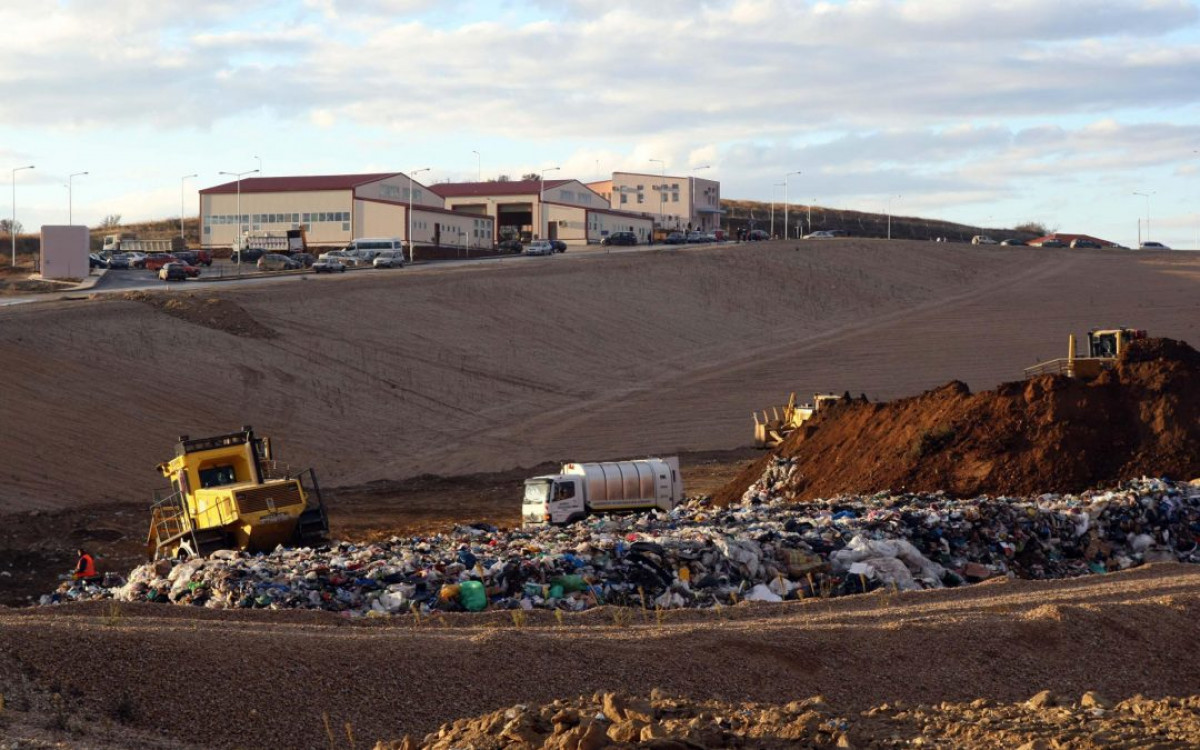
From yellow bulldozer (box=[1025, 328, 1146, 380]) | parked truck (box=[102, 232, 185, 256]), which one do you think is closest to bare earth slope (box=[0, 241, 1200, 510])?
yellow bulldozer (box=[1025, 328, 1146, 380])

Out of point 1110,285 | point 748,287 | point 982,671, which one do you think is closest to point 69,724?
point 982,671

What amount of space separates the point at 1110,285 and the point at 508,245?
35.6 metres

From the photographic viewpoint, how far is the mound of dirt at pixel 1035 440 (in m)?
26.0

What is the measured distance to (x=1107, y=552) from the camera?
68.7ft

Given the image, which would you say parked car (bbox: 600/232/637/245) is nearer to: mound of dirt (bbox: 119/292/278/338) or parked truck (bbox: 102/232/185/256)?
parked truck (bbox: 102/232/185/256)

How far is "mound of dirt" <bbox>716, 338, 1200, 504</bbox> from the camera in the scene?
26.0 meters

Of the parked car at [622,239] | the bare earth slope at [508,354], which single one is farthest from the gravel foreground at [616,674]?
the parked car at [622,239]

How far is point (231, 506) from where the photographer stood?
22391 millimetres

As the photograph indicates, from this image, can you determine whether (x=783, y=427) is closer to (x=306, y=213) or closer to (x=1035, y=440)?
(x=1035, y=440)

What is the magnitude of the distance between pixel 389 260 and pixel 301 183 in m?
22.2

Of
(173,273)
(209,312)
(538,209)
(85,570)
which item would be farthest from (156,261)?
(85,570)

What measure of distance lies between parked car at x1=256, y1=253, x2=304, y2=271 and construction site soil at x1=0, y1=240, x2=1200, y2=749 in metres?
11.2

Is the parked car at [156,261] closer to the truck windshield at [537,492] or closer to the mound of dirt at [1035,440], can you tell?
the truck windshield at [537,492]

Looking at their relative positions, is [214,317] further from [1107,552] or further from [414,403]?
[1107,552]
